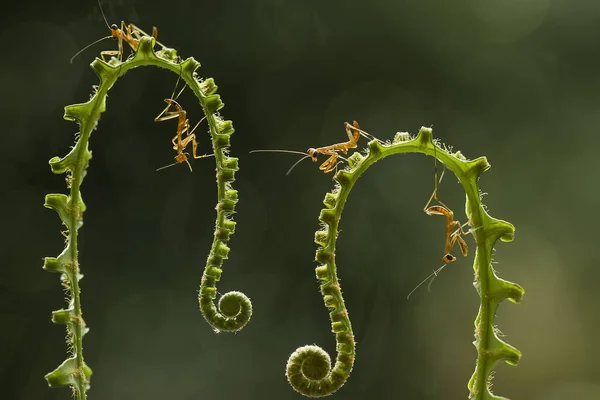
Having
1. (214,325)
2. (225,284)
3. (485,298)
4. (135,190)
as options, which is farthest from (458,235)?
(135,190)

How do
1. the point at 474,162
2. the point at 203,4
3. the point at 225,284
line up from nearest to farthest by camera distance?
1. the point at 474,162
2. the point at 225,284
3. the point at 203,4

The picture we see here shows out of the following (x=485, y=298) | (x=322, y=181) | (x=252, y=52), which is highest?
(x=252, y=52)

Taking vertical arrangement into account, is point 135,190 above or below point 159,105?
below

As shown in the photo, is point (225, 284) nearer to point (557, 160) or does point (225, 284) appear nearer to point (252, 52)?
point (252, 52)
